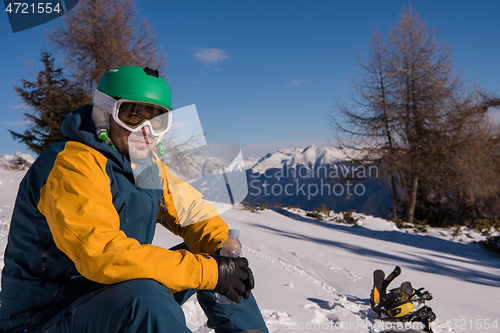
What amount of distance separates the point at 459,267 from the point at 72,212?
6.80 m

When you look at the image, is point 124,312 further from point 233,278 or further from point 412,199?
point 412,199

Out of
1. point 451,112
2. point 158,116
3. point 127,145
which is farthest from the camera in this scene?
point 451,112

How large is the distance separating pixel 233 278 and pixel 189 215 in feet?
2.12

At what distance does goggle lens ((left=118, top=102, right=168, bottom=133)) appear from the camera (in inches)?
65.7

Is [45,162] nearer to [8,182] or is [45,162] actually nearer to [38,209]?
[38,209]

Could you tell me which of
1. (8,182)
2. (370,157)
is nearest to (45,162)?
(8,182)

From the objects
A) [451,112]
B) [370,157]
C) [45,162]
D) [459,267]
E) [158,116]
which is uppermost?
[451,112]

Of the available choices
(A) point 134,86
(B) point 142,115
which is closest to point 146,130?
(B) point 142,115

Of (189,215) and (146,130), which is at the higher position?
(146,130)

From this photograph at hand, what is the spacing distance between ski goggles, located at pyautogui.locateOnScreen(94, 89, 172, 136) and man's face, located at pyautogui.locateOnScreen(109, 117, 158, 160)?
0.03 metres

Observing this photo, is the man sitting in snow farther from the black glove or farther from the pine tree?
the pine tree

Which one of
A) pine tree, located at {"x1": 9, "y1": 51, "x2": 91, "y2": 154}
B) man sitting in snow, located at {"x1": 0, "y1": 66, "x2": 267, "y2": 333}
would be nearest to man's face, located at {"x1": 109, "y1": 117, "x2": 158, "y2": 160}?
man sitting in snow, located at {"x1": 0, "y1": 66, "x2": 267, "y2": 333}

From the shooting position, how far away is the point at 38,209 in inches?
50.4

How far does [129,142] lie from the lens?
65.3 inches
